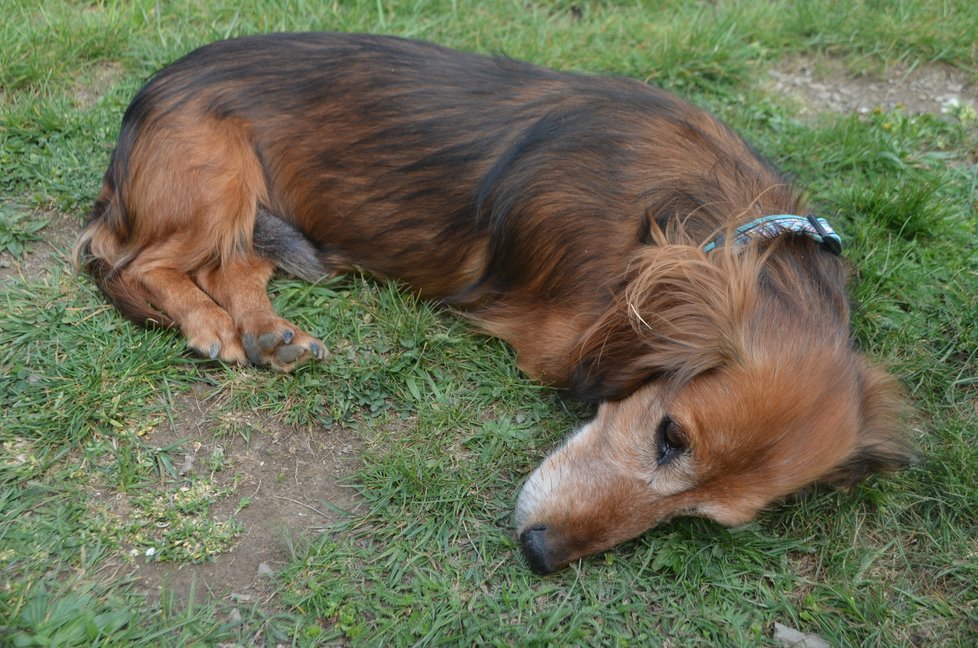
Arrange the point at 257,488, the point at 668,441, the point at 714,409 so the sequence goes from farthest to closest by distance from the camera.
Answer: the point at 257,488
the point at 668,441
the point at 714,409

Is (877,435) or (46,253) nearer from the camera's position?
(877,435)

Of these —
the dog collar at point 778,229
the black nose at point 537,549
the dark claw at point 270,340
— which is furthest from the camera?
the dark claw at point 270,340

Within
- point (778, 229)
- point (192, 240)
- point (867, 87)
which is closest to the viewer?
point (778, 229)

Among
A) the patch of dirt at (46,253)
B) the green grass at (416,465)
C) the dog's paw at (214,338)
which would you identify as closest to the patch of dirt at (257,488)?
the green grass at (416,465)

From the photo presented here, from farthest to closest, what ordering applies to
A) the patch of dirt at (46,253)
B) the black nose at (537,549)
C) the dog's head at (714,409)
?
the patch of dirt at (46,253), the black nose at (537,549), the dog's head at (714,409)

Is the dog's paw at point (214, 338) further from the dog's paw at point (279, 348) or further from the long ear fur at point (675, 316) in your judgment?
the long ear fur at point (675, 316)

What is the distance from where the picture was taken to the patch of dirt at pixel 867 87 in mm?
5031

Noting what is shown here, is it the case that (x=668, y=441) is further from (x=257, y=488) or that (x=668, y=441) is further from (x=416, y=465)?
(x=257, y=488)

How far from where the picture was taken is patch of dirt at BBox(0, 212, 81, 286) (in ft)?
12.0

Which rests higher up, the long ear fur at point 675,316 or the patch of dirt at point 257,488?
the long ear fur at point 675,316

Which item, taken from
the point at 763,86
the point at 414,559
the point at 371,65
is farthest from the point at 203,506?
the point at 763,86

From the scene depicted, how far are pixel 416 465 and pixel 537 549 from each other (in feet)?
1.87

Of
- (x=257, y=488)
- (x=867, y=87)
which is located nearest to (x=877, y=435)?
(x=257, y=488)

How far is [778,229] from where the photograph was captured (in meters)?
2.93
